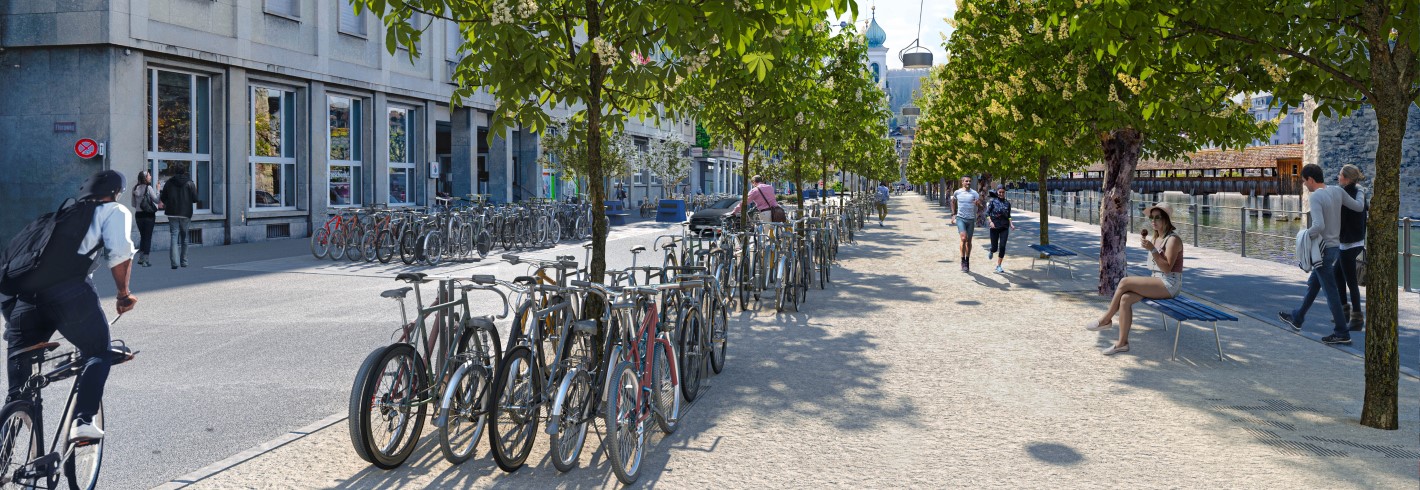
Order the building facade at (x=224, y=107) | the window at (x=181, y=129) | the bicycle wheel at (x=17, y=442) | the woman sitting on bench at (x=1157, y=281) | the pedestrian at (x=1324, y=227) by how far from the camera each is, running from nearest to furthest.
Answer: the bicycle wheel at (x=17, y=442), the woman sitting on bench at (x=1157, y=281), the pedestrian at (x=1324, y=227), the building facade at (x=224, y=107), the window at (x=181, y=129)

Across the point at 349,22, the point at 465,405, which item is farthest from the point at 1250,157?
the point at 465,405

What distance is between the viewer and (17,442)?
13.3 feet

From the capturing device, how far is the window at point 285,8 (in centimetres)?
2339

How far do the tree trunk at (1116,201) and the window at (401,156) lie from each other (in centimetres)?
2088

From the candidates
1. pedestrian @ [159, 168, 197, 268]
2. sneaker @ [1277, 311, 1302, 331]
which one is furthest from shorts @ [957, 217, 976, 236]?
pedestrian @ [159, 168, 197, 268]

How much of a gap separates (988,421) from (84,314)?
4.62m

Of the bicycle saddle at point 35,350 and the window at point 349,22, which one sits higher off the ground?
the window at point 349,22

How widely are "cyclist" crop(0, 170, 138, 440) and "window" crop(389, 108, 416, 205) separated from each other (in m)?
25.1

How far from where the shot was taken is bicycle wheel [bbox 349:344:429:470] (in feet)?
15.6

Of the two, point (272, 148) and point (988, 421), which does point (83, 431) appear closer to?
point (988, 421)

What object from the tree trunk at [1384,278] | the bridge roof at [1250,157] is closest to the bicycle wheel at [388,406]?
the tree trunk at [1384,278]

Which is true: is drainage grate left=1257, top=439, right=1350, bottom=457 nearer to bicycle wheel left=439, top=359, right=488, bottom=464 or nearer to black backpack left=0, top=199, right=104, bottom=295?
bicycle wheel left=439, top=359, right=488, bottom=464

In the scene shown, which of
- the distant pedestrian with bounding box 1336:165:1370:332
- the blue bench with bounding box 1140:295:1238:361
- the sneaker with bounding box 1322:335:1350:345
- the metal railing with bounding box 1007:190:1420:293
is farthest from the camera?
the metal railing with bounding box 1007:190:1420:293

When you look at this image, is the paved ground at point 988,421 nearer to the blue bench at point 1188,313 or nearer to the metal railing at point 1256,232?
the blue bench at point 1188,313
